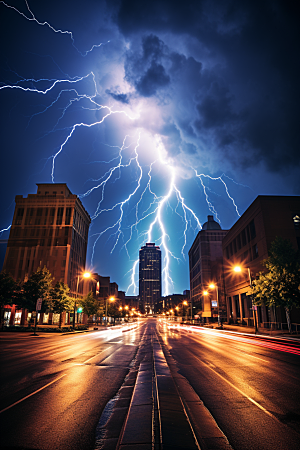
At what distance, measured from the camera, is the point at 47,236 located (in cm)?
7438

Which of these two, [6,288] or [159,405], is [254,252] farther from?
[159,405]

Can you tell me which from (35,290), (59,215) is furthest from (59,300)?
(59,215)

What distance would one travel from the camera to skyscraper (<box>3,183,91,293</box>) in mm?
69438

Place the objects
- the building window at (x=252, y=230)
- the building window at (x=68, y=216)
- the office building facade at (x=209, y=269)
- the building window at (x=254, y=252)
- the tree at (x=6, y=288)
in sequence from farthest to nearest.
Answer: the office building facade at (x=209, y=269), the building window at (x=68, y=216), the building window at (x=252, y=230), the building window at (x=254, y=252), the tree at (x=6, y=288)

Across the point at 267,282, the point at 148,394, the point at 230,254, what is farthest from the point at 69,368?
the point at 230,254

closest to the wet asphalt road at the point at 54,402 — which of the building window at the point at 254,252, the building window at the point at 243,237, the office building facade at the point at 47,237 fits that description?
the building window at the point at 254,252

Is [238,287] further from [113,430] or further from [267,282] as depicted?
[113,430]

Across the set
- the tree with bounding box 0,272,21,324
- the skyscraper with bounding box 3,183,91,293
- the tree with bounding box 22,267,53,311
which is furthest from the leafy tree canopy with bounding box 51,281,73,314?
the skyscraper with bounding box 3,183,91,293

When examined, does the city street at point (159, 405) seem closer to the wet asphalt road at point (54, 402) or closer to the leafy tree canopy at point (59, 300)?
the wet asphalt road at point (54, 402)

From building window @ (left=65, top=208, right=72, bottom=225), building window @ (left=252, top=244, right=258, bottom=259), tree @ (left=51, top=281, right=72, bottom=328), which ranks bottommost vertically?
tree @ (left=51, top=281, right=72, bottom=328)

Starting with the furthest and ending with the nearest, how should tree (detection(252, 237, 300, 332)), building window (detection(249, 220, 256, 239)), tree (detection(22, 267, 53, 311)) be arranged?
building window (detection(249, 220, 256, 239))
tree (detection(22, 267, 53, 311))
tree (detection(252, 237, 300, 332))

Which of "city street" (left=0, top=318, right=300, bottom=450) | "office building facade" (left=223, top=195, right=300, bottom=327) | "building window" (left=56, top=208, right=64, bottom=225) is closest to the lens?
"city street" (left=0, top=318, right=300, bottom=450)

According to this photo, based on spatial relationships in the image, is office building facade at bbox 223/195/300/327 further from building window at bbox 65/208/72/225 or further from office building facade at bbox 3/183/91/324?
building window at bbox 65/208/72/225

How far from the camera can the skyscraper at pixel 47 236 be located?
6944 cm
